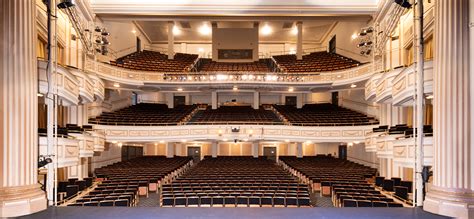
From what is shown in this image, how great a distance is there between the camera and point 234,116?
66.6 ft

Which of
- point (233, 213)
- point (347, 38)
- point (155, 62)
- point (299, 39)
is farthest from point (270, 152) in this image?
point (233, 213)

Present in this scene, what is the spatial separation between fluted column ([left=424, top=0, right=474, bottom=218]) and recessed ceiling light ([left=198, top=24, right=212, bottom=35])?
71.4 feet

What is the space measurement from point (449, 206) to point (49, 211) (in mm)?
5028

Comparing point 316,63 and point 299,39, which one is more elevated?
point 299,39

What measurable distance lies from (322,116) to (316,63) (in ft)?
13.6

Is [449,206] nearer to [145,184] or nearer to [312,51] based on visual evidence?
[145,184]

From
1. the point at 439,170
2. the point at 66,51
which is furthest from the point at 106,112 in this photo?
the point at 439,170

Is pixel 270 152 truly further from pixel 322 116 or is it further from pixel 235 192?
pixel 235 192

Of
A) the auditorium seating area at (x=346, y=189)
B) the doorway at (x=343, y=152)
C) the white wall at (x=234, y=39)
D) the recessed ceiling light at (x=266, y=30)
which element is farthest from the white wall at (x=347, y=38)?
the auditorium seating area at (x=346, y=189)

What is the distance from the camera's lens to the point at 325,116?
2000cm

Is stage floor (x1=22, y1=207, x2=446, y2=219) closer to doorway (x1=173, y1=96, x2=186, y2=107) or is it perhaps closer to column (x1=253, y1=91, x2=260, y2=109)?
column (x1=253, y1=91, x2=260, y2=109)

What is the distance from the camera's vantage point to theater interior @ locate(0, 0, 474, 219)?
4.45 m

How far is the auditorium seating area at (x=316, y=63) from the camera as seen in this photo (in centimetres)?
2050

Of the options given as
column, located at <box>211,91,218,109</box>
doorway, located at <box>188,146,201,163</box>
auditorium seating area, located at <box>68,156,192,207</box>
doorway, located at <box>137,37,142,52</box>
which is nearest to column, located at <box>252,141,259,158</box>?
column, located at <box>211,91,218,109</box>
